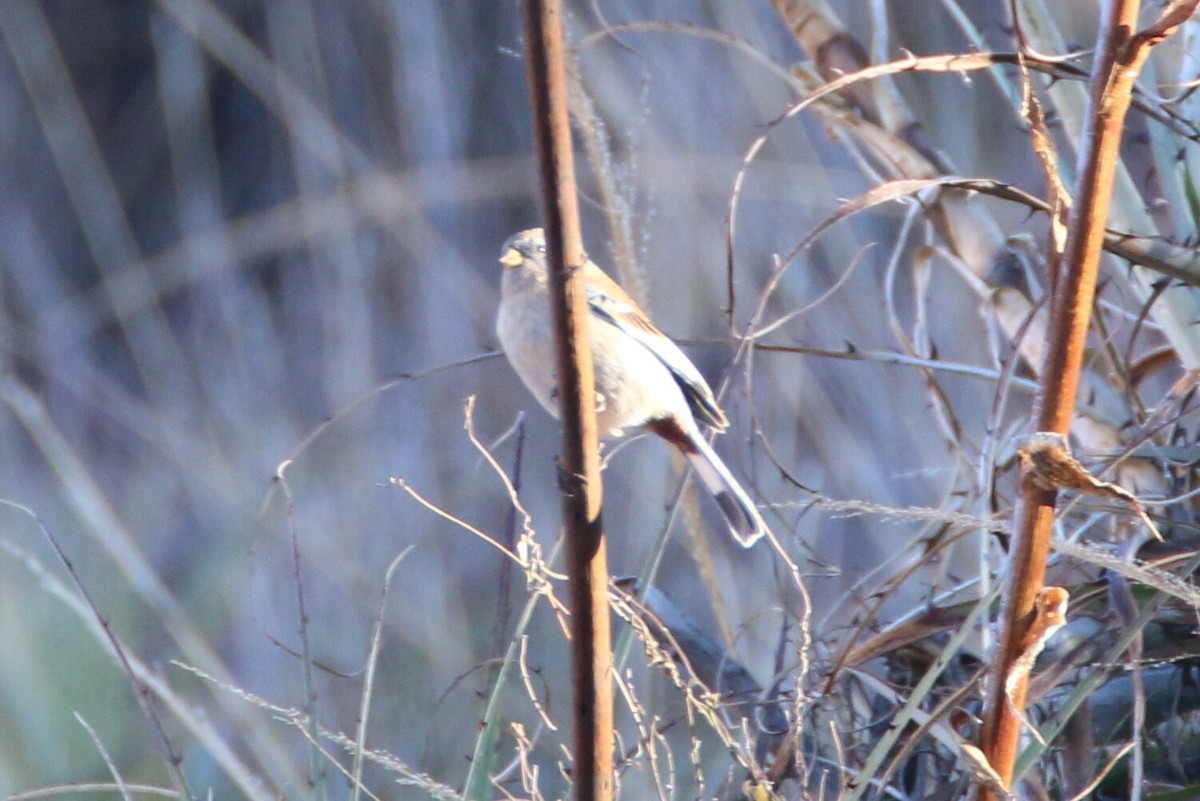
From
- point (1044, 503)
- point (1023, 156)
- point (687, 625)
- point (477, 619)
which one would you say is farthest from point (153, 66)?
point (1044, 503)

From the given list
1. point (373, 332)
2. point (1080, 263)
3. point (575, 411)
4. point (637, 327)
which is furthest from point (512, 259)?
point (373, 332)

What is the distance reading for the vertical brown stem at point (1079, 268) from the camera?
1.83 ft

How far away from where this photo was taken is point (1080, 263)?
56 centimetres

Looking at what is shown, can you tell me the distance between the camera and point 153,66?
10.8 ft

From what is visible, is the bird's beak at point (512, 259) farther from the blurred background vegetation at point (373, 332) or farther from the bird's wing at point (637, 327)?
the blurred background vegetation at point (373, 332)

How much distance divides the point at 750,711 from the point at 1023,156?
7.44 ft

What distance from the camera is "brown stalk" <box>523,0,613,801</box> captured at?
24.9 inches

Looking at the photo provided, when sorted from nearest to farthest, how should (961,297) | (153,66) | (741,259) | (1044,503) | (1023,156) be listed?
(1044,503), (741,259), (961,297), (1023,156), (153,66)

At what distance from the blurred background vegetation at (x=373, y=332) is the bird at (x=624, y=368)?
344 millimetres

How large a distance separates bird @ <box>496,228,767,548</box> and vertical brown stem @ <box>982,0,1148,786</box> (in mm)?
957

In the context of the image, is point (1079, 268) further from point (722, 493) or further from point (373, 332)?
point (373, 332)

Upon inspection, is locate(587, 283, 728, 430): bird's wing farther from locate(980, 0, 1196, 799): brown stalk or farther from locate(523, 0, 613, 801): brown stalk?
locate(980, 0, 1196, 799): brown stalk

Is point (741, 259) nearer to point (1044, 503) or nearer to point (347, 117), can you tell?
point (347, 117)

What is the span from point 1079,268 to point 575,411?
0.92 feet
